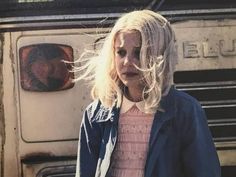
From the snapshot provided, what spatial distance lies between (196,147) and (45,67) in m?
1.49

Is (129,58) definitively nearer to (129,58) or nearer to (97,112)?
(129,58)

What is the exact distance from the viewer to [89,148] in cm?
250

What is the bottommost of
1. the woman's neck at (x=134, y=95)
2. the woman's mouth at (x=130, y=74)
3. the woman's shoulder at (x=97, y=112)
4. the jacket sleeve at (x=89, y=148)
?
the jacket sleeve at (x=89, y=148)

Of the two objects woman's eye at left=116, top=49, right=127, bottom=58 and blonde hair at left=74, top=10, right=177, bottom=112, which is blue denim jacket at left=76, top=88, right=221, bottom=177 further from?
woman's eye at left=116, top=49, right=127, bottom=58

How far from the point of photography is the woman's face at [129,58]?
2371mm

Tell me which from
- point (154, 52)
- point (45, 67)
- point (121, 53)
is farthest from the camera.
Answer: point (45, 67)

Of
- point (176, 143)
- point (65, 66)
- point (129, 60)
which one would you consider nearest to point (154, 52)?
point (129, 60)

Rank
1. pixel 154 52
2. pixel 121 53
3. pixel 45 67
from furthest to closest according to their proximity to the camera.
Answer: pixel 45 67, pixel 121 53, pixel 154 52

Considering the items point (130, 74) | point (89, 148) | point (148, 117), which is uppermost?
point (130, 74)

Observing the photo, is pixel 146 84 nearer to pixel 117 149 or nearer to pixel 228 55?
pixel 117 149

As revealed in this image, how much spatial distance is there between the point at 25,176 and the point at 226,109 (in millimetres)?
1281

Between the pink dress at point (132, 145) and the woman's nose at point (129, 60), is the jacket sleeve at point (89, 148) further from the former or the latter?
the woman's nose at point (129, 60)

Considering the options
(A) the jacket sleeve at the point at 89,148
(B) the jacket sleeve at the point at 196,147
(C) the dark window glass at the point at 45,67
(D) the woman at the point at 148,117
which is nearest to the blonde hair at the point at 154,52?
(D) the woman at the point at 148,117

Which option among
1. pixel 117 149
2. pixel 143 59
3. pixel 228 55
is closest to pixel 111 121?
pixel 117 149
